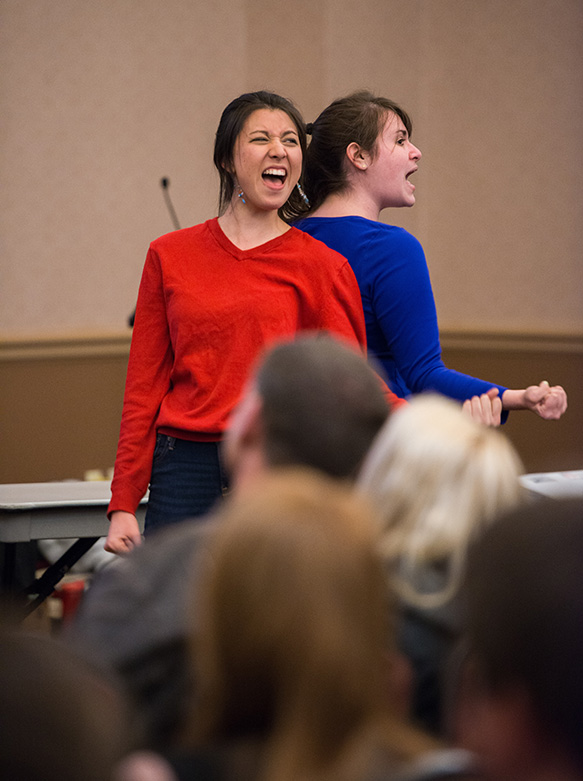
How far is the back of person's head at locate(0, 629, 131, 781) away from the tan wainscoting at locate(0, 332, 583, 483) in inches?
155

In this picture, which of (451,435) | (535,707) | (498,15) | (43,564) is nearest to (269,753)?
(535,707)

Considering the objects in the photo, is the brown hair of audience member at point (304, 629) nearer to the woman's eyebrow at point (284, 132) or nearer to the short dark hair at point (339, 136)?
the woman's eyebrow at point (284, 132)

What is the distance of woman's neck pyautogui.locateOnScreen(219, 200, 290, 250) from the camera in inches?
64.5

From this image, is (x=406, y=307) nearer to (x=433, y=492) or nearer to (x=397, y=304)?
(x=397, y=304)

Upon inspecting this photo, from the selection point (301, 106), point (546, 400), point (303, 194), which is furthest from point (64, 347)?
point (546, 400)

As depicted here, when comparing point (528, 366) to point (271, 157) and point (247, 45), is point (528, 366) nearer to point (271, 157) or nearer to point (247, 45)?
point (247, 45)

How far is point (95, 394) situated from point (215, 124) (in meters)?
1.44

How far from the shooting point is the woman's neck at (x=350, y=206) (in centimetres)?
182

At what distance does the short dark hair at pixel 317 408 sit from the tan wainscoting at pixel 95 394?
351cm

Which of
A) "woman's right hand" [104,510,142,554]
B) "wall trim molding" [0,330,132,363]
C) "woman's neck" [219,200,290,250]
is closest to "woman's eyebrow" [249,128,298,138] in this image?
"woman's neck" [219,200,290,250]

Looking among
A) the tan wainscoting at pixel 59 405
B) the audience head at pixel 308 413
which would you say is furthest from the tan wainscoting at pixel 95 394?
the audience head at pixel 308 413

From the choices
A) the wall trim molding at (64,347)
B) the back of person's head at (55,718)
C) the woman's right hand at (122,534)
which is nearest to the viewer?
the back of person's head at (55,718)

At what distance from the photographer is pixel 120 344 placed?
4.40 metres

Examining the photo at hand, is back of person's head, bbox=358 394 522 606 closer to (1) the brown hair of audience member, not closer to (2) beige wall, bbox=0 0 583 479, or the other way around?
(1) the brown hair of audience member
